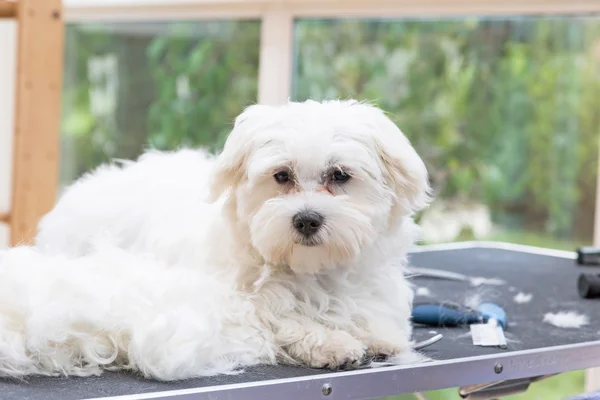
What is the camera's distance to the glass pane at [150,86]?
434cm

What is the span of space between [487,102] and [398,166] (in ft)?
7.66

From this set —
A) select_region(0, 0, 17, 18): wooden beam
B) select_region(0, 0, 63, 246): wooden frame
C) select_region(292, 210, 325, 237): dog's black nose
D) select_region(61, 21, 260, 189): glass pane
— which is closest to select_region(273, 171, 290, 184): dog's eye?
select_region(292, 210, 325, 237): dog's black nose

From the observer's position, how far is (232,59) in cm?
432

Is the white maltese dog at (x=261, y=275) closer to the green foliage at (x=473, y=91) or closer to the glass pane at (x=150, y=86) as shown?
the green foliage at (x=473, y=91)

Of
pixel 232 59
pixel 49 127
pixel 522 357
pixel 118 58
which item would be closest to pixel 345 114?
pixel 522 357

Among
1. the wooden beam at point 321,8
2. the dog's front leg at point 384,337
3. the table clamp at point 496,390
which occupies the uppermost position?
the wooden beam at point 321,8

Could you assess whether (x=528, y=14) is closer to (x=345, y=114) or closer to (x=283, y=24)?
(x=283, y=24)

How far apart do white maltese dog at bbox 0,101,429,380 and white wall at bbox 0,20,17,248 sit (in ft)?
6.38

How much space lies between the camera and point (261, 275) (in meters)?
1.74

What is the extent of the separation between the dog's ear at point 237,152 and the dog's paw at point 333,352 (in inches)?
14.4

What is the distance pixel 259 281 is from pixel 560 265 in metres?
1.67

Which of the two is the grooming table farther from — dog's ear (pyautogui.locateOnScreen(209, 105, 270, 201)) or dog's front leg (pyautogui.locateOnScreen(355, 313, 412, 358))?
dog's ear (pyautogui.locateOnScreen(209, 105, 270, 201))

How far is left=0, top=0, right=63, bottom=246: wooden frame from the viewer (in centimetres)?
336

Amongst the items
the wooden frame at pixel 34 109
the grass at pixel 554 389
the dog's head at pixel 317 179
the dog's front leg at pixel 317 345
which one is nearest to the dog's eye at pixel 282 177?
the dog's head at pixel 317 179
